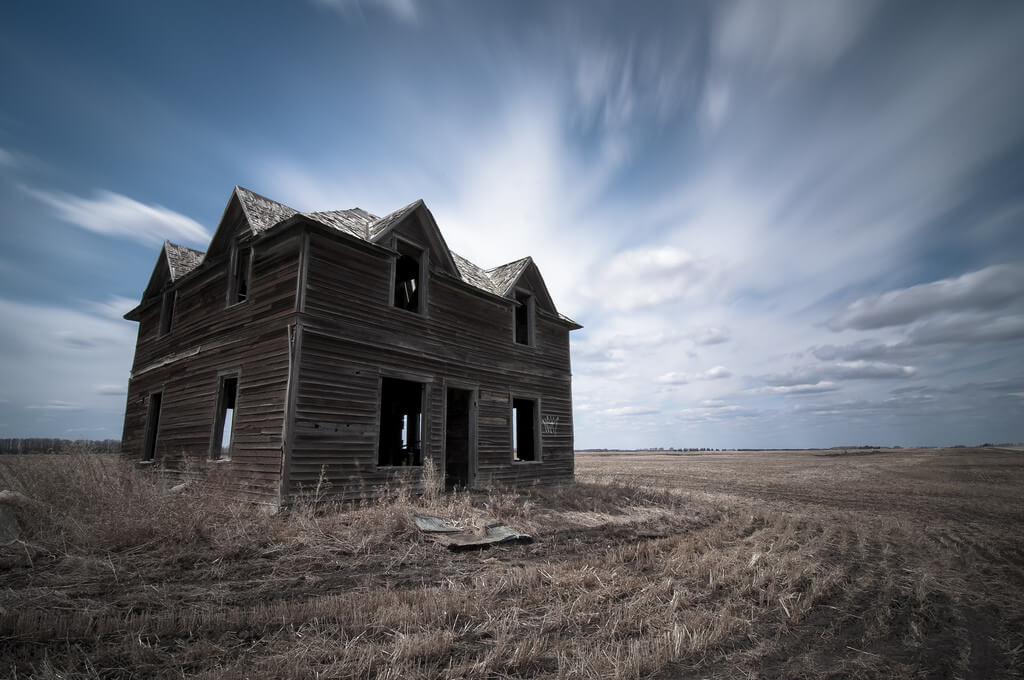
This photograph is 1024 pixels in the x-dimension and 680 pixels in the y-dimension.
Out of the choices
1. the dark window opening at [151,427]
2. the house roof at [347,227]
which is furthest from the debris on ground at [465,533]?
the dark window opening at [151,427]

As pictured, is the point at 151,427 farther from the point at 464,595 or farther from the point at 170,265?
the point at 464,595

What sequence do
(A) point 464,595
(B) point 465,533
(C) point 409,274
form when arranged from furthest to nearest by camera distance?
(C) point 409,274 → (B) point 465,533 → (A) point 464,595

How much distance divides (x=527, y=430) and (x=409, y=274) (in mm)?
6912

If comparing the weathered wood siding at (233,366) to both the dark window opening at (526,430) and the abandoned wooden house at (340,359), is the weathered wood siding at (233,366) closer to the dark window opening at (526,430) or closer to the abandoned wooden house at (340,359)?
the abandoned wooden house at (340,359)

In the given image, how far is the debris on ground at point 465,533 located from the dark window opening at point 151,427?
1136cm

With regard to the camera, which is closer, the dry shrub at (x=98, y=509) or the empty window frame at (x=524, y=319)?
the dry shrub at (x=98, y=509)

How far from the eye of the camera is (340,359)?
10.7 metres

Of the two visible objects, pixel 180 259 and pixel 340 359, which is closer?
pixel 340 359

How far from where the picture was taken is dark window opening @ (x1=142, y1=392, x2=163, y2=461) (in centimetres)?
1495

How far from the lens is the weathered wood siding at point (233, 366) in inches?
399

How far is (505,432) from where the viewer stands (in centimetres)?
1474

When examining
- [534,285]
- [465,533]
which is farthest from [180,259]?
[465,533]

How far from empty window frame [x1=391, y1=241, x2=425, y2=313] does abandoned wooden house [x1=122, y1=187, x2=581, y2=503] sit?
0.21 ft

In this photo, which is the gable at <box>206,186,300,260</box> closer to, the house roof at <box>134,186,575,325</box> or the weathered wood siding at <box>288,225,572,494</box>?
the house roof at <box>134,186,575,325</box>
